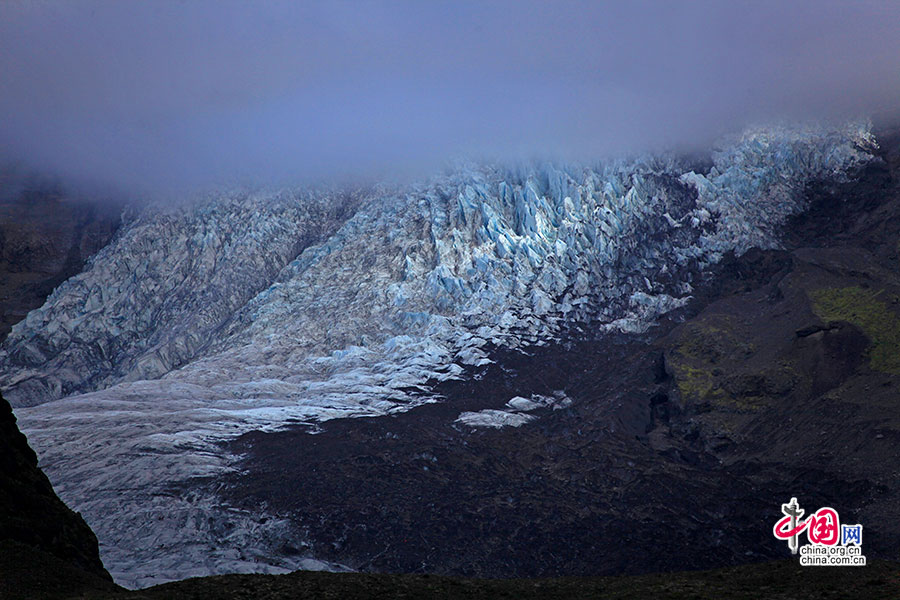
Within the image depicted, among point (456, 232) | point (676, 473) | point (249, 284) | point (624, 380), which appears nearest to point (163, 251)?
point (249, 284)

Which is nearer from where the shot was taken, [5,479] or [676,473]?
[5,479]

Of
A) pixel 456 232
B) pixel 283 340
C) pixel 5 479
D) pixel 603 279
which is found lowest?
pixel 5 479

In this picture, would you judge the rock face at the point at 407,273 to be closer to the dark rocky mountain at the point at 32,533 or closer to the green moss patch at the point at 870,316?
the green moss patch at the point at 870,316

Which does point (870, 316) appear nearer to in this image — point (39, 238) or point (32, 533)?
point (32, 533)

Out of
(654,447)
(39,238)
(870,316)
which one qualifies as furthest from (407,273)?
(39,238)

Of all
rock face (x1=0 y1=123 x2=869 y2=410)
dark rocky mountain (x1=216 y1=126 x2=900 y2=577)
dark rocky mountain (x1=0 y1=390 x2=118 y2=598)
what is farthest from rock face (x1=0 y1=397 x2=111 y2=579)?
rock face (x1=0 y1=123 x2=869 y2=410)

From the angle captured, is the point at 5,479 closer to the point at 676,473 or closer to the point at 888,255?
the point at 676,473

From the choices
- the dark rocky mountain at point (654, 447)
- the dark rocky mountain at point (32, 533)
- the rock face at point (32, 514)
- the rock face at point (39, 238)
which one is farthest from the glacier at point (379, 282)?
the dark rocky mountain at point (32, 533)
